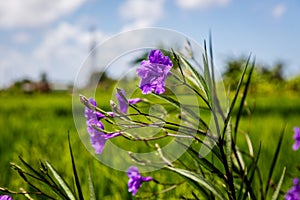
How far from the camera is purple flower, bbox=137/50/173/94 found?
74 cm

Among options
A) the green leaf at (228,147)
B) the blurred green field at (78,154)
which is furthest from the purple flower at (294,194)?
the green leaf at (228,147)

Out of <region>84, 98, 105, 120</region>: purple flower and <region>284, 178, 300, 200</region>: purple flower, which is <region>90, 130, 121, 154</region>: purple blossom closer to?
<region>84, 98, 105, 120</region>: purple flower

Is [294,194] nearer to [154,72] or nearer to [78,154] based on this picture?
[154,72]

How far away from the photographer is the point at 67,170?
6.68 ft

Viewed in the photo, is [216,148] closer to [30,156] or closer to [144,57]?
[144,57]

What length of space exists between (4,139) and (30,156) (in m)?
0.97

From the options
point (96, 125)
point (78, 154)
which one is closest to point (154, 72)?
point (96, 125)

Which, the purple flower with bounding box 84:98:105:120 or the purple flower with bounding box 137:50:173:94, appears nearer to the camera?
the purple flower with bounding box 137:50:173:94

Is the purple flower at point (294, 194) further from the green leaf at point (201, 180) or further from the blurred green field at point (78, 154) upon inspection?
the green leaf at point (201, 180)

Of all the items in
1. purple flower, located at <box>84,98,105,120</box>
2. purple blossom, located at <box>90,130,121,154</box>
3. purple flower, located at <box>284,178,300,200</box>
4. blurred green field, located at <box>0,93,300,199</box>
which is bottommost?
purple flower, located at <box>284,178,300,200</box>

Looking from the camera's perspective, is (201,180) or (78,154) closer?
(201,180)

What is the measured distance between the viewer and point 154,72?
755 millimetres

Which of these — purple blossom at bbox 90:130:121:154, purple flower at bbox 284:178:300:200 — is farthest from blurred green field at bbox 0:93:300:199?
purple flower at bbox 284:178:300:200

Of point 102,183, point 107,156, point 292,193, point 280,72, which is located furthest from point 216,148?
point 280,72
